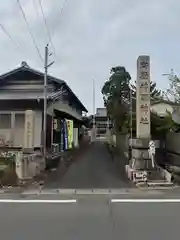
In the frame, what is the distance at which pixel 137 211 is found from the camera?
8.98 metres

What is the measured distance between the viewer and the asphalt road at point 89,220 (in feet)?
21.5

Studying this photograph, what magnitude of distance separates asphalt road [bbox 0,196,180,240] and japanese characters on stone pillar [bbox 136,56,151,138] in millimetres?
5774

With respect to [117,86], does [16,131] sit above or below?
below

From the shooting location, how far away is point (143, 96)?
1573cm

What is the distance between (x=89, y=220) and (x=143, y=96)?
352 inches

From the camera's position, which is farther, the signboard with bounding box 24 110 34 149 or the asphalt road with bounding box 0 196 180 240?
the signboard with bounding box 24 110 34 149

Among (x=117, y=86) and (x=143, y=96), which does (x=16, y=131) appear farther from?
(x=117, y=86)

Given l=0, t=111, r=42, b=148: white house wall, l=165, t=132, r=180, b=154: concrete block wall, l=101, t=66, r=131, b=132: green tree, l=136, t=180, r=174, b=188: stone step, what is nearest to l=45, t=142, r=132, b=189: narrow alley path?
l=136, t=180, r=174, b=188: stone step

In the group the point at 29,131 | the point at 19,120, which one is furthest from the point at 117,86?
the point at 29,131

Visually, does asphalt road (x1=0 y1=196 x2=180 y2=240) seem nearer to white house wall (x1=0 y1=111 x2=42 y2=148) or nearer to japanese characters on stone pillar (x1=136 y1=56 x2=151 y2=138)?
japanese characters on stone pillar (x1=136 y1=56 x2=151 y2=138)

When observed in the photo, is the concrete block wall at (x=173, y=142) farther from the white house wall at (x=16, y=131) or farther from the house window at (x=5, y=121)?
the house window at (x=5, y=121)

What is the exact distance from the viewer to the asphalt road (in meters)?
6.55

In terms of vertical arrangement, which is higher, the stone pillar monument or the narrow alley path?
the stone pillar monument

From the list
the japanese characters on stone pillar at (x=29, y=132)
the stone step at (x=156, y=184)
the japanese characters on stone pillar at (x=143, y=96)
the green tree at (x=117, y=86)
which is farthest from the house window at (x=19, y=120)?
the green tree at (x=117, y=86)
